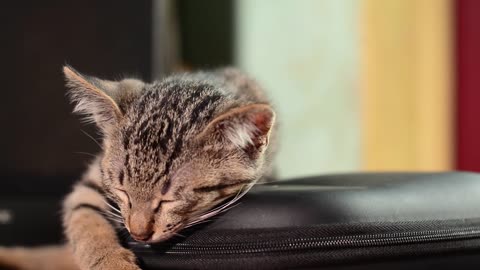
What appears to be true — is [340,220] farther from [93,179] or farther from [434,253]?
[93,179]

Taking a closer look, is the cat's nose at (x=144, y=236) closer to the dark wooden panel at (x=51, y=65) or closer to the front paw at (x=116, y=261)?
the front paw at (x=116, y=261)

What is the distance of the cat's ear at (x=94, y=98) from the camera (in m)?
1.12

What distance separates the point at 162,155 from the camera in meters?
1.04

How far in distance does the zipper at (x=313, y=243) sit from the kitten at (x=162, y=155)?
2.7 inches

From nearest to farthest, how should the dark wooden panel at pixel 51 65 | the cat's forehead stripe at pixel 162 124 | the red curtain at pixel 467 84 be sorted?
1. the cat's forehead stripe at pixel 162 124
2. the dark wooden panel at pixel 51 65
3. the red curtain at pixel 467 84

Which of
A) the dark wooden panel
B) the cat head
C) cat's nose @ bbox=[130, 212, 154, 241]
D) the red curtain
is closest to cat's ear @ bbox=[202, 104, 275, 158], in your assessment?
the cat head

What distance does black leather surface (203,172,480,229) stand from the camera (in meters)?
0.97

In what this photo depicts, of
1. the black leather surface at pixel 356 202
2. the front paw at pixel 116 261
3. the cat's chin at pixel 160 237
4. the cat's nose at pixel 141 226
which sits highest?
the black leather surface at pixel 356 202

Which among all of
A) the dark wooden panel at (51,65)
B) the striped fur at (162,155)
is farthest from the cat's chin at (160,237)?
the dark wooden panel at (51,65)

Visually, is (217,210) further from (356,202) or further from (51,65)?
(51,65)

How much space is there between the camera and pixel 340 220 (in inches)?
37.8

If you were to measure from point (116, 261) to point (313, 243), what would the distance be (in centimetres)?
36

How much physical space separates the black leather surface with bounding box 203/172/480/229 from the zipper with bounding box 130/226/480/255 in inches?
1.1

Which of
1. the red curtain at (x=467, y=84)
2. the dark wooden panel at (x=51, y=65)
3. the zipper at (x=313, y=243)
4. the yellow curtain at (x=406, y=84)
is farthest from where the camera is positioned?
the red curtain at (x=467, y=84)
